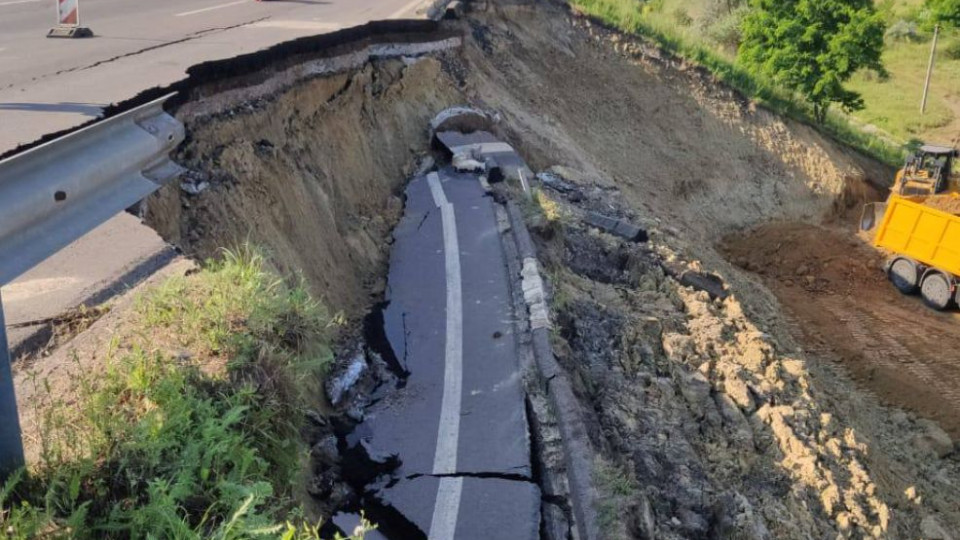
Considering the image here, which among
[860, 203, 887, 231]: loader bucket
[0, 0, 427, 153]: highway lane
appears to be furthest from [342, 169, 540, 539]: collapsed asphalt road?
[860, 203, 887, 231]: loader bucket

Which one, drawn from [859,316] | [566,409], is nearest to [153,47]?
[566,409]

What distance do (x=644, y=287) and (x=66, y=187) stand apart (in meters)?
7.58

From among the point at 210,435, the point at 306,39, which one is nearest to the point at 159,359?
the point at 210,435

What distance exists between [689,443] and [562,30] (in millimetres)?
15403

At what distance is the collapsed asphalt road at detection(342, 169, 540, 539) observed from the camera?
14.9 feet

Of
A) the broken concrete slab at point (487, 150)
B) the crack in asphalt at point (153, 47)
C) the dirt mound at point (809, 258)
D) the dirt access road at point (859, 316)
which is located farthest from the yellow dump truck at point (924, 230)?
the crack in asphalt at point (153, 47)

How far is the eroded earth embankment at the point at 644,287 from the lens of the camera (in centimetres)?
645

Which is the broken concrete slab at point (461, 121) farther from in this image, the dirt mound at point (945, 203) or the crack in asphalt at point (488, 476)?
the dirt mound at point (945, 203)

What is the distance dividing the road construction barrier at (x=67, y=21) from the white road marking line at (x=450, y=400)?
6.16 metres

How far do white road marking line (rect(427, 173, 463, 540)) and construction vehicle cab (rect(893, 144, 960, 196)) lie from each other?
478 inches

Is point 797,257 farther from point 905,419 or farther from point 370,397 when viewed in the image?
point 370,397

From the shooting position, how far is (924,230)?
15.1m

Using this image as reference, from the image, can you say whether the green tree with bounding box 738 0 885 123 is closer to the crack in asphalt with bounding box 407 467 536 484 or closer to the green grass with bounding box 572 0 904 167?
the green grass with bounding box 572 0 904 167

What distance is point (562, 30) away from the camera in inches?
790
